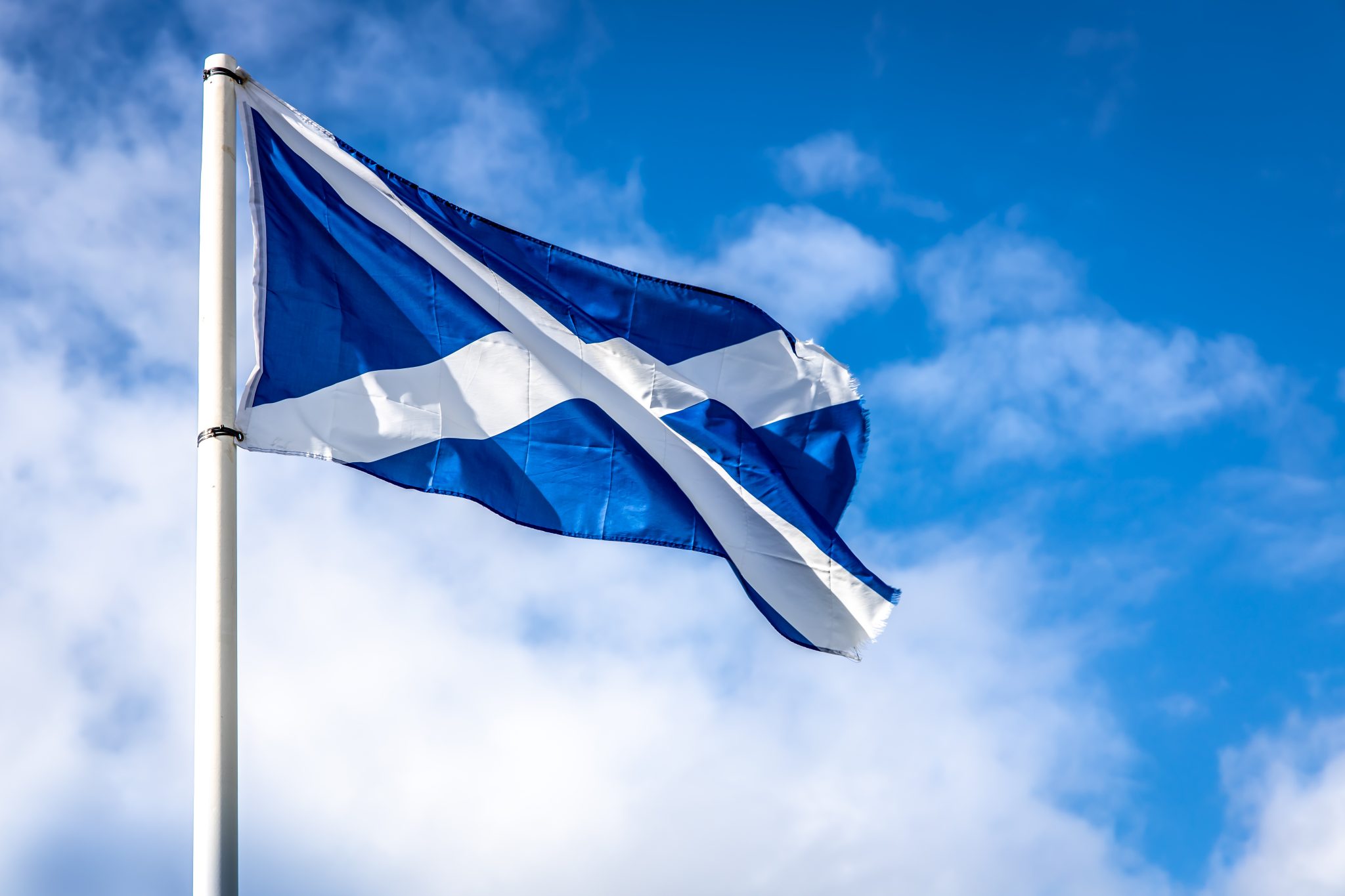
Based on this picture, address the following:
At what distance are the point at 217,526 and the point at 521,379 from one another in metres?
4.07

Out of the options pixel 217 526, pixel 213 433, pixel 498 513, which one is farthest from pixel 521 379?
pixel 217 526

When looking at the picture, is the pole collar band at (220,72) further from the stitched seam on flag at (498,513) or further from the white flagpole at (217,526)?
the stitched seam on flag at (498,513)

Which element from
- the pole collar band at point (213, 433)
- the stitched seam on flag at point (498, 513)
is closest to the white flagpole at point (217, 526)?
the pole collar band at point (213, 433)

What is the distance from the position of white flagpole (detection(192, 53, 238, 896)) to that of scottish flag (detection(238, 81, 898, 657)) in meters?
0.73

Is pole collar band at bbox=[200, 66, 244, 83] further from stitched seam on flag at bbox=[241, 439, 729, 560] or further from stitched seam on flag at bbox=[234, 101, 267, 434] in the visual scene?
stitched seam on flag at bbox=[241, 439, 729, 560]

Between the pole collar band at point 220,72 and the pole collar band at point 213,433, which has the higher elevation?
the pole collar band at point 220,72

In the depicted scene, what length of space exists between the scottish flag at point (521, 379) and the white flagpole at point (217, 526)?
73 centimetres

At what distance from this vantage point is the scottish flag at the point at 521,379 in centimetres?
1279

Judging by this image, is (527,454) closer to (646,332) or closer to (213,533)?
(646,332)

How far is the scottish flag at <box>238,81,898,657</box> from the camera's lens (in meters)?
12.8

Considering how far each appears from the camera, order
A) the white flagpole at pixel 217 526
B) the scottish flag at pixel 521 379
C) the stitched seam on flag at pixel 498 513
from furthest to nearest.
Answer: the scottish flag at pixel 521 379, the stitched seam on flag at pixel 498 513, the white flagpole at pixel 217 526

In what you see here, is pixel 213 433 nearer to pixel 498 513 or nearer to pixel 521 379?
pixel 498 513

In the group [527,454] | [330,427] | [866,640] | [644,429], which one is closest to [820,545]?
[866,640]

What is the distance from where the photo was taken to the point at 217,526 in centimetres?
1061
